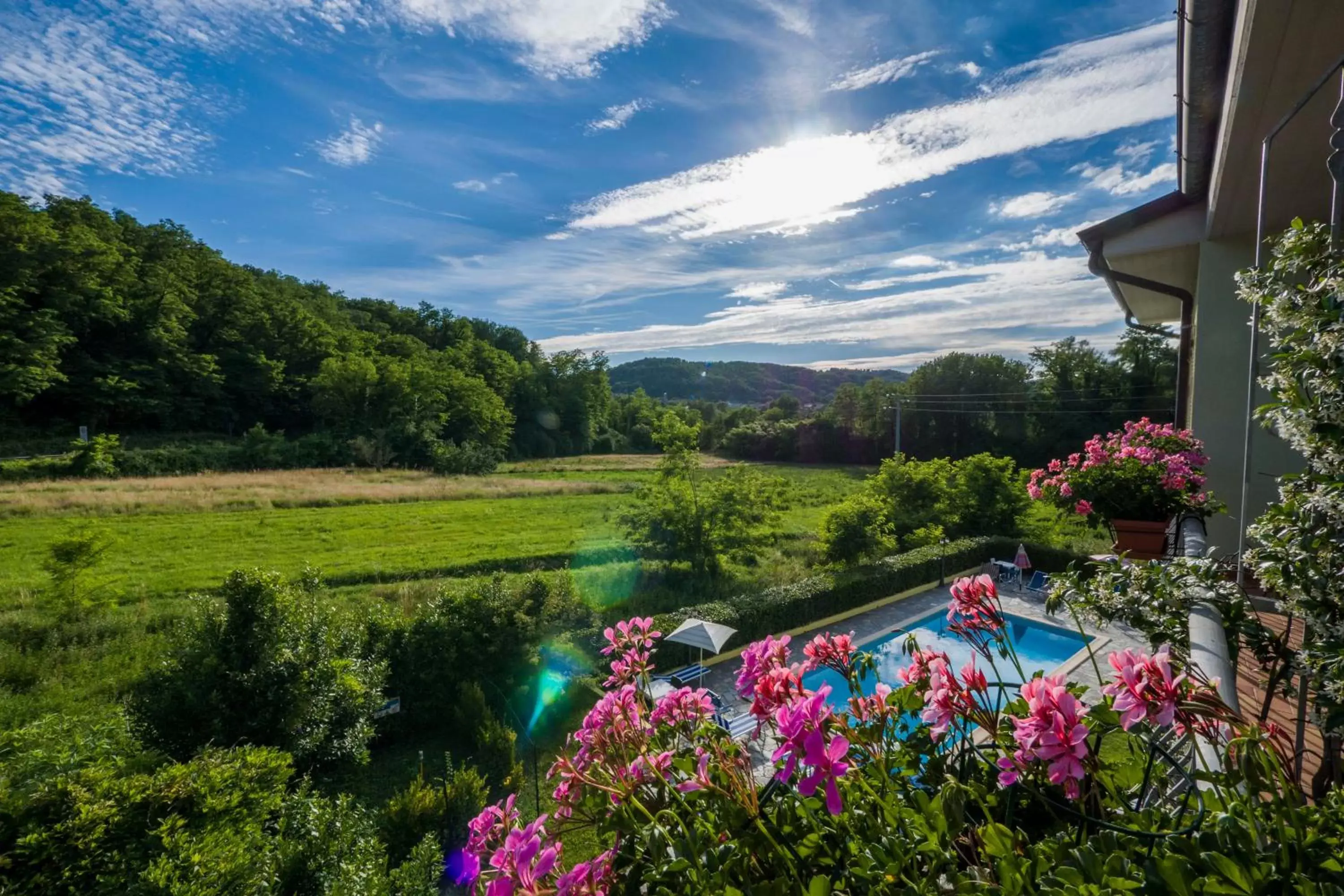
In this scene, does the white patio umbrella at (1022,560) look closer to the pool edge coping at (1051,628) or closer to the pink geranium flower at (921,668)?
the pool edge coping at (1051,628)

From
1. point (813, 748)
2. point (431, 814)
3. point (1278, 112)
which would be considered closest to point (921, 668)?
point (813, 748)

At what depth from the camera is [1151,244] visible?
480 centimetres

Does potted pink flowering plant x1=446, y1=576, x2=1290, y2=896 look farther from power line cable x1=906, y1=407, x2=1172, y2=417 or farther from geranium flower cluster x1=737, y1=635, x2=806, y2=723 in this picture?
power line cable x1=906, y1=407, x2=1172, y2=417

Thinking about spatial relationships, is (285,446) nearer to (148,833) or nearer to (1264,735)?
(148,833)

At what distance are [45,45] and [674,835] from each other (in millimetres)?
11201

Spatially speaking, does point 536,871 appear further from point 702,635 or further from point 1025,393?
point 1025,393

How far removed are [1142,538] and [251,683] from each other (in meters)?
7.39

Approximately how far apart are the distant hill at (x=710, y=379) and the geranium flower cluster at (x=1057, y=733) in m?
67.9

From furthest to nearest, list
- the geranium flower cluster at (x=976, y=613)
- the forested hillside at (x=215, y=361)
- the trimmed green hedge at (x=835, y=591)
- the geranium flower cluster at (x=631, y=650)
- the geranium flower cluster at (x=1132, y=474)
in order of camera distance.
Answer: the forested hillside at (x=215, y=361), the trimmed green hedge at (x=835, y=591), the geranium flower cluster at (x=1132, y=474), the geranium flower cluster at (x=631, y=650), the geranium flower cluster at (x=976, y=613)

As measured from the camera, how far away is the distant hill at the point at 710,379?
71250 millimetres

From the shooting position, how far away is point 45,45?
6941 millimetres

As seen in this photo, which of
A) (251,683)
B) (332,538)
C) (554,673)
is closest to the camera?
(251,683)

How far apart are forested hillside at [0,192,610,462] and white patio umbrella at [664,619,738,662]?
96.9 ft

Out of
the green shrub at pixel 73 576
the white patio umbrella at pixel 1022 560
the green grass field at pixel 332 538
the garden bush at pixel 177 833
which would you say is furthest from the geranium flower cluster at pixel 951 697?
the white patio umbrella at pixel 1022 560
